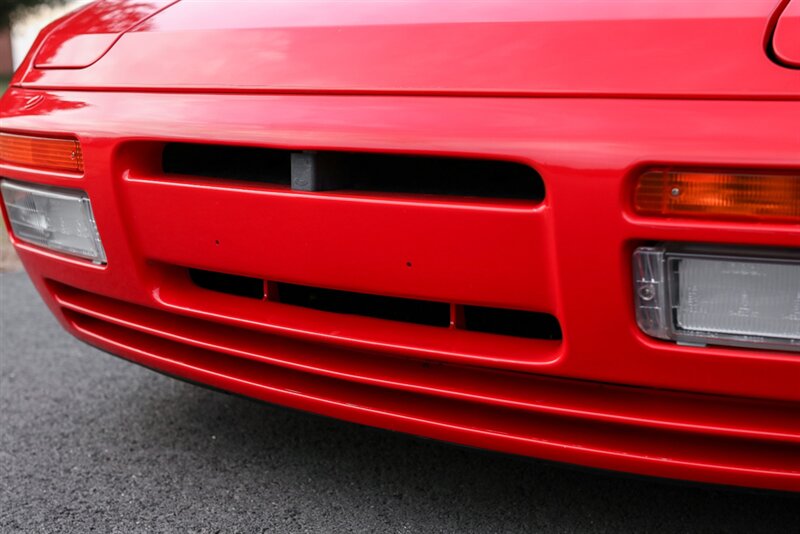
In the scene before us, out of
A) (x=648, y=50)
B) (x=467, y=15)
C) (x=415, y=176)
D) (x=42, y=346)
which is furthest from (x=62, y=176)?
(x=42, y=346)

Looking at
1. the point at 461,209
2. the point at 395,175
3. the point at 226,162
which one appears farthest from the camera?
the point at 226,162

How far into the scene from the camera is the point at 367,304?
1661mm

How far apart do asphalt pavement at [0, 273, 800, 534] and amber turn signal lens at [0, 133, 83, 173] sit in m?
0.67

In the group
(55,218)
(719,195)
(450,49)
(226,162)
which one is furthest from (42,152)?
(719,195)

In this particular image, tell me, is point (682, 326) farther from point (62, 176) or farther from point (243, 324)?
point (62, 176)

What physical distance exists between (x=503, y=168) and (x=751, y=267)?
1.61 feet

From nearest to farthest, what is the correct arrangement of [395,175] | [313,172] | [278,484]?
[313,172]
[395,175]
[278,484]

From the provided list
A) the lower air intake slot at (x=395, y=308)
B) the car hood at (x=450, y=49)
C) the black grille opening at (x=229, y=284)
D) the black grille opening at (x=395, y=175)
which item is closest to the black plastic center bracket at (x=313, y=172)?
the black grille opening at (x=395, y=175)

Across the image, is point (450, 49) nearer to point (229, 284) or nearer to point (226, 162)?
point (226, 162)

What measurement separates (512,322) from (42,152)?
101cm

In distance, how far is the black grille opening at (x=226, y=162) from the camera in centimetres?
167

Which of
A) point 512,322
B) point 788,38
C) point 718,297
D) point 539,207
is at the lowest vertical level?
point 512,322

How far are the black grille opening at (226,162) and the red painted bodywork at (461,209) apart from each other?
81mm

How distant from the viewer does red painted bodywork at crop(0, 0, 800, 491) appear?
1.23 m
